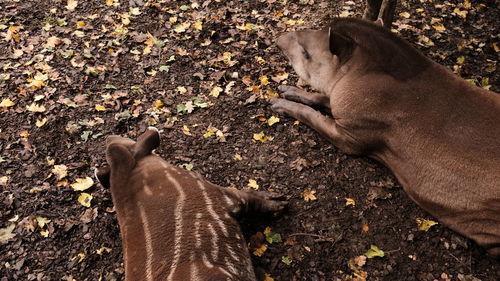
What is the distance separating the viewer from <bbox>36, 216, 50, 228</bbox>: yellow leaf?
4.75 meters

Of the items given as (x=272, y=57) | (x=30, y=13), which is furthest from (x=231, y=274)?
(x=30, y=13)

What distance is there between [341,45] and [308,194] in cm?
170

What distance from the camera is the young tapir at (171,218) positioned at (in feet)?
11.9

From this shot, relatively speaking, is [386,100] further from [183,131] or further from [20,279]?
[20,279]

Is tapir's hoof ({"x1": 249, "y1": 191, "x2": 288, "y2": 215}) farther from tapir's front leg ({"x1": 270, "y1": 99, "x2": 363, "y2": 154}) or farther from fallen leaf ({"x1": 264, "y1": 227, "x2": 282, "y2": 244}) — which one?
tapir's front leg ({"x1": 270, "y1": 99, "x2": 363, "y2": 154})

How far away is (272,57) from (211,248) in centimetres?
345

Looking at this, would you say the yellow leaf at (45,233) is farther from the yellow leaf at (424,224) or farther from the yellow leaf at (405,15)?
the yellow leaf at (405,15)

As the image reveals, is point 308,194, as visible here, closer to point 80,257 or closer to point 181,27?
point 80,257

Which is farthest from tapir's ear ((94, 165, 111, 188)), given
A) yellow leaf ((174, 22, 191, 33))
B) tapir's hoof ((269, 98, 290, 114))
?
yellow leaf ((174, 22, 191, 33))

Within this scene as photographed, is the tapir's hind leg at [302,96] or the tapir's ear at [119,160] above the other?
the tapir's ear at [119,160]

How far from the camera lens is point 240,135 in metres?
5.56

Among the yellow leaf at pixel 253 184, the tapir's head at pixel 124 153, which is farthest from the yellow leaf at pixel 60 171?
the yellow leaf at pixel 253 184

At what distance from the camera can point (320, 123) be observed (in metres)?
5.35

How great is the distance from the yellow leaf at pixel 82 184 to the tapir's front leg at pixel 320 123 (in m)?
2.34
